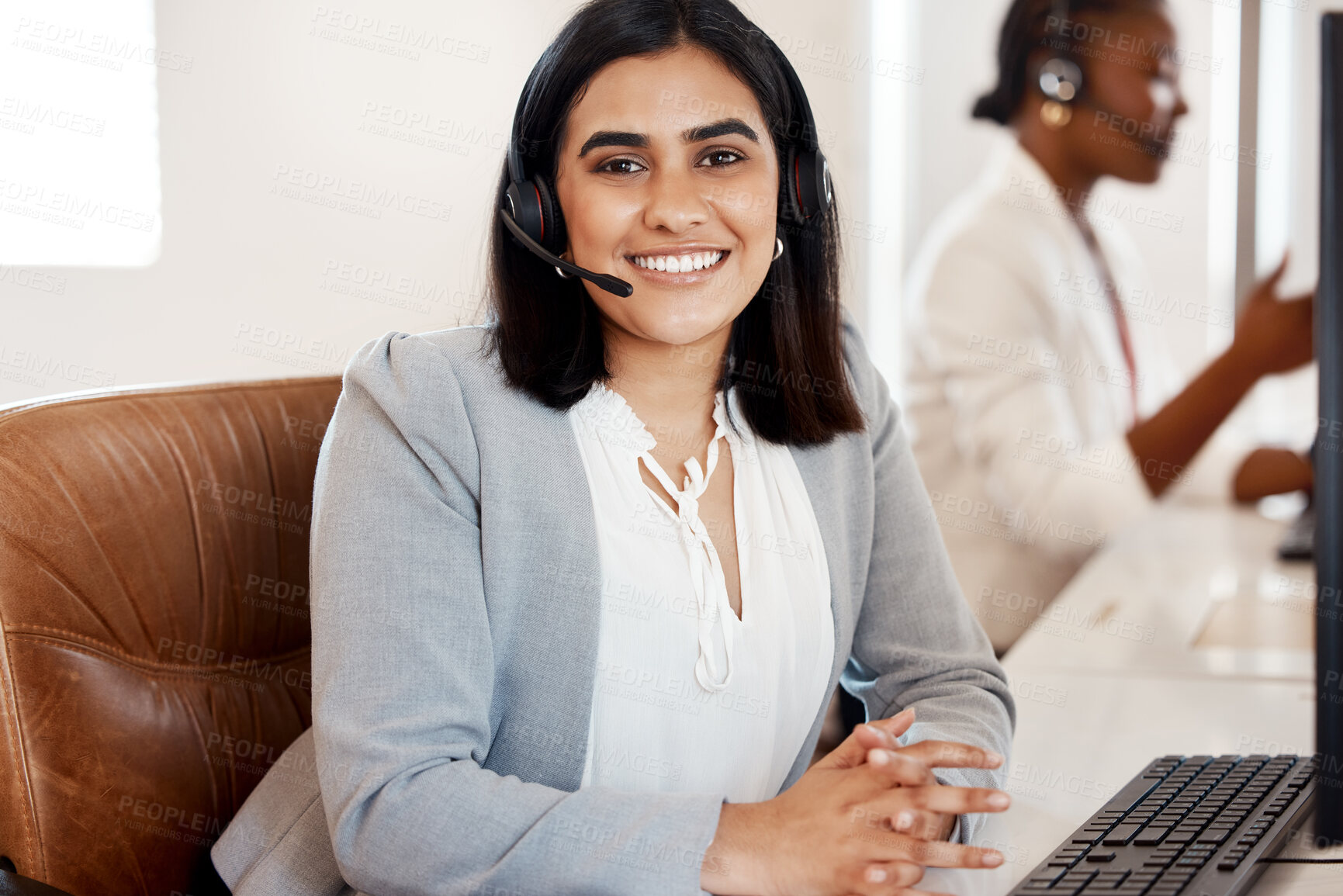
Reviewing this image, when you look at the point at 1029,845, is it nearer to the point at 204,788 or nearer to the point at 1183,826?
the point at 1183,826

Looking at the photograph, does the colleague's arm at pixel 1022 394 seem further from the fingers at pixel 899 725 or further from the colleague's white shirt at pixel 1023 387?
the fingers at pixel 899 725

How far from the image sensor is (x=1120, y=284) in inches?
106

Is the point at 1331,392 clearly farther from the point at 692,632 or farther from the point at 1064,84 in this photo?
the point at 1064,84

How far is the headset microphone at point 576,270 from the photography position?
0.98 metres

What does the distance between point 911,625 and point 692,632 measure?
0.27 meters

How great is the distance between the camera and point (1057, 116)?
103 inches

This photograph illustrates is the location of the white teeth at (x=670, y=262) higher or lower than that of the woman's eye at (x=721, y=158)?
lower

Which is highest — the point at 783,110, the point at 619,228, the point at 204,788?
the point at 783,110

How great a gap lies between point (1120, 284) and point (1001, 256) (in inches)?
23.5

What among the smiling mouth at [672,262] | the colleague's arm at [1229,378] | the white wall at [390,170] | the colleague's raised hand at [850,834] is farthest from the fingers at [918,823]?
the colleague's arm at [1229,378]

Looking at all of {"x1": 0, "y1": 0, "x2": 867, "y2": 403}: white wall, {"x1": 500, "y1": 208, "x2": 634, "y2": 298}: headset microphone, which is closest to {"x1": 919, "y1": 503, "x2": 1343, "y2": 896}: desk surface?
{"x1": 500, "y1": 208, "x2": 634, "y2": 298}: headset microphone

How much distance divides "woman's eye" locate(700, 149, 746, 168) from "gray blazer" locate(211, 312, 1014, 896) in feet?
0.93

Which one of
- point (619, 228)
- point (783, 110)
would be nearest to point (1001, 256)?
point (783, 110)

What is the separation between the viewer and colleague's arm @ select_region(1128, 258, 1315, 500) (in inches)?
78.1
